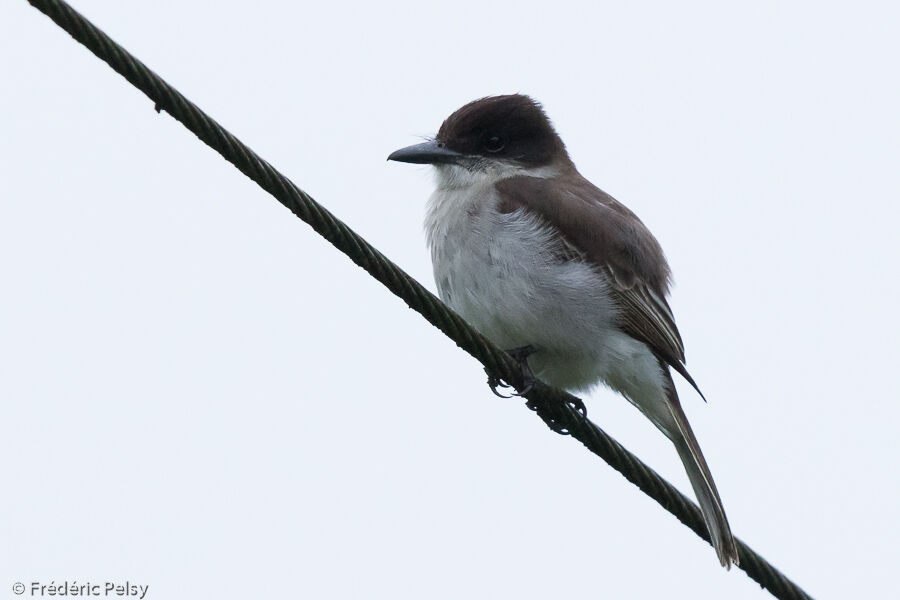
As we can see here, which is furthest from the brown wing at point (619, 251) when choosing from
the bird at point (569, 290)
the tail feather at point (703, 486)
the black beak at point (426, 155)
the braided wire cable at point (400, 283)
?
the braided wire cable at point (400, 283)

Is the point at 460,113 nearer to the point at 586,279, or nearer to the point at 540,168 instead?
the point at 540,168

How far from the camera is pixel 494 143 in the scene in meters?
7.56

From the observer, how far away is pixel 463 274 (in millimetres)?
6328

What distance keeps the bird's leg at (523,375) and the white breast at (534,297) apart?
42 millimetres

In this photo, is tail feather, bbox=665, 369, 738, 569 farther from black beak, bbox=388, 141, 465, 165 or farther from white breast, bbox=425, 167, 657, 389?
black beak, bbox=388, 141, 465, 165

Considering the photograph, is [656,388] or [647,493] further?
[656,388]

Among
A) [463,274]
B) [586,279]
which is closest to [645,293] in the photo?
[586,279]

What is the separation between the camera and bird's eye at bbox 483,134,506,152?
24.7 feet

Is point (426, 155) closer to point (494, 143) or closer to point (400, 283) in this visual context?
point (494, 143)

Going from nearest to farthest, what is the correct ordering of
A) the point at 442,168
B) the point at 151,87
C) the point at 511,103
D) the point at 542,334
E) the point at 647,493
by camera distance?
1. the point at 151,87
2. the point at 647,493
3. the point at 542,334
4. the point at 442,168
5. the point at 511,103

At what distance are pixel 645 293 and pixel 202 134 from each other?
330cm

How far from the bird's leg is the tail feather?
0.77 metres

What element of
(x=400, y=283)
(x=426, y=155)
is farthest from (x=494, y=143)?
(x=400, y=283)

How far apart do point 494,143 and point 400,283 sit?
337 centimetres
